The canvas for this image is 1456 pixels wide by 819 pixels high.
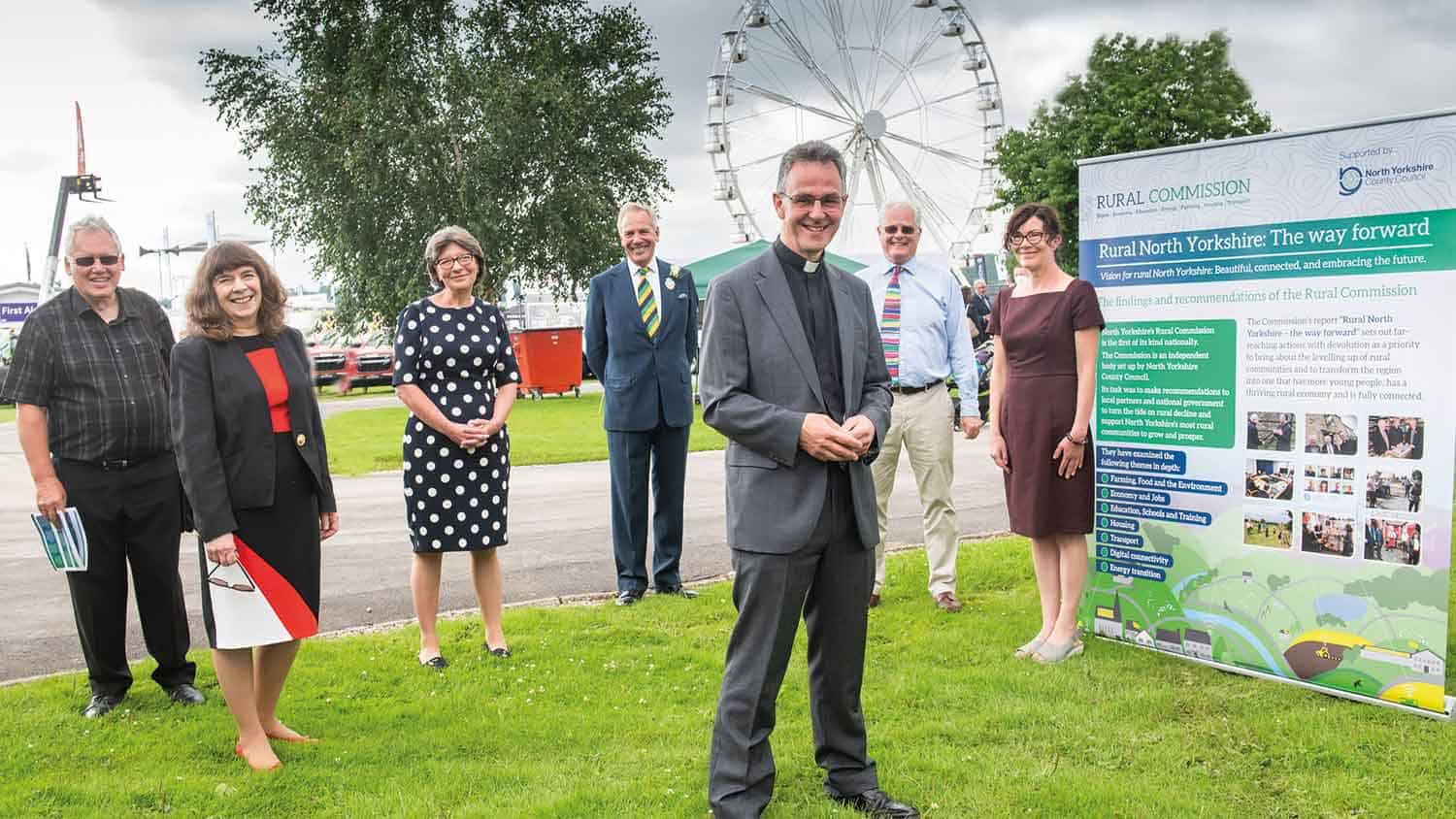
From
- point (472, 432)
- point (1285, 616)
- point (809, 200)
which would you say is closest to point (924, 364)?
point (1285, 616)

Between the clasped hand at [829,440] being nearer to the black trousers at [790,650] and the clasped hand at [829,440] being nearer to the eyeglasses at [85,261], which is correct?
the black trousers at [790,650]

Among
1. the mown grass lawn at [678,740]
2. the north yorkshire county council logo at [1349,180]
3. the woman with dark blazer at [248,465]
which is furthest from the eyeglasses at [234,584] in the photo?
the north yorkshire county council logo at [1349,180]

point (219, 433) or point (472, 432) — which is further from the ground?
point (219, 433)

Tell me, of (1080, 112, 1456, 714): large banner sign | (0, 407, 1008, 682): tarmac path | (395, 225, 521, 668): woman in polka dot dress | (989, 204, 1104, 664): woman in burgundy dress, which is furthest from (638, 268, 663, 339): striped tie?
(1080, 112, 1456, 714): large banner sign

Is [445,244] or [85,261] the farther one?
[445,244]

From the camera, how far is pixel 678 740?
426cm

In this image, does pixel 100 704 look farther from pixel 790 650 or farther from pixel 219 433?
pixel 790 650

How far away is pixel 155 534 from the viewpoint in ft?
15.6

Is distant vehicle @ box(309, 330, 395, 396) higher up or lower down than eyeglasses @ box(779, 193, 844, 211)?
lower down

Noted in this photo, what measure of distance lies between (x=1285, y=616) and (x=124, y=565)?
15.7 ft

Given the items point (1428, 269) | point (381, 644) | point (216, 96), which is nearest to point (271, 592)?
point (381, 644)

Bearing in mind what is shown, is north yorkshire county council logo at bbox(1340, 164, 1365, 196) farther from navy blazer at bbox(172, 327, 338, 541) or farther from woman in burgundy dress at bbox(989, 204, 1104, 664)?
navy blazer at bbox(172, 327, 338, 541)

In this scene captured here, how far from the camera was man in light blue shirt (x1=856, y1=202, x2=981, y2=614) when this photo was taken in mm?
5992

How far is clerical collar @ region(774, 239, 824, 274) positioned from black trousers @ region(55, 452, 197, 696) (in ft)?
9.35
